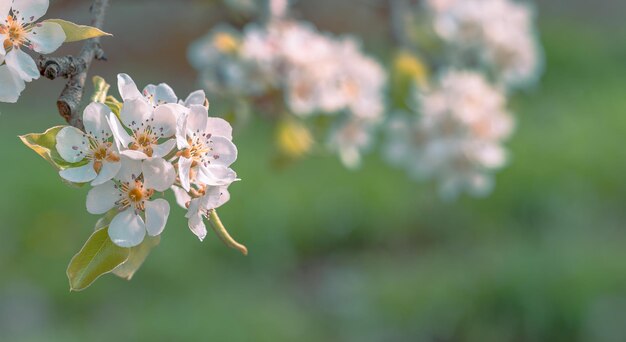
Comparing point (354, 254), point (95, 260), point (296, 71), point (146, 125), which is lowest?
point (95, 260)

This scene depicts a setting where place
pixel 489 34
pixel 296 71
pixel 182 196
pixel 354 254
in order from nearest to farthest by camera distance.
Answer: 1. pixel 182 196
2. pixel 296 71
3. pixel 489 34
4. pixel 354 254

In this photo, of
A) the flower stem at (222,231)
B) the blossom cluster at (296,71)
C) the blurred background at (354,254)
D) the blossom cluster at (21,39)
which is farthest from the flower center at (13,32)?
the blurred background at (354,254)

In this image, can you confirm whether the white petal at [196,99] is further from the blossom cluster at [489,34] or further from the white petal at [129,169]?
the blossom cluster at [489,34]

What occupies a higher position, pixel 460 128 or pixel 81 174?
pixel 460 128

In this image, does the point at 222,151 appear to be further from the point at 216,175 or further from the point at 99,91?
the point at 99,91

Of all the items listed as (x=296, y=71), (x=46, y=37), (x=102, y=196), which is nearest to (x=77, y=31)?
(x=46, y=37)

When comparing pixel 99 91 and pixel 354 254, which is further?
pixel 354 254

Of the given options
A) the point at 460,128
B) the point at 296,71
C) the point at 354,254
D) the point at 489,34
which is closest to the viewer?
the point at 296,71

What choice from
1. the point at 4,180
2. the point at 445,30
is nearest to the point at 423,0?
the point at 445,30
